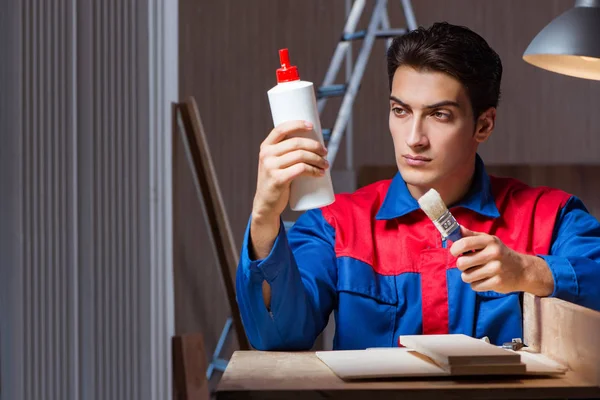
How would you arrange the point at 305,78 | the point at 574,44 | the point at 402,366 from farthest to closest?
1. the point at 305,78
2. the point at 574,44
3. the point at 402,366

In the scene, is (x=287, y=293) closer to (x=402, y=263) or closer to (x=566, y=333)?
(x=402, y=263)

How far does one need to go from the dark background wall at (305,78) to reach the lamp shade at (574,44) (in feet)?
6.84

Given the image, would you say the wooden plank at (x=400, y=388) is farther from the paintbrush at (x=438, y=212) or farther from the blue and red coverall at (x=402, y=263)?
the blue and red coverall at (x=402, y=263)

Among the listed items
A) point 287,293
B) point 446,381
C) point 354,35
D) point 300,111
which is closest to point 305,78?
point 354,35

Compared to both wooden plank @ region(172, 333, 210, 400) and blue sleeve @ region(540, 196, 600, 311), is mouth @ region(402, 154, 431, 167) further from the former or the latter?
wooden plank @ region(172, 333, 210, 400)

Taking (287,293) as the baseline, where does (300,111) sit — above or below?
above

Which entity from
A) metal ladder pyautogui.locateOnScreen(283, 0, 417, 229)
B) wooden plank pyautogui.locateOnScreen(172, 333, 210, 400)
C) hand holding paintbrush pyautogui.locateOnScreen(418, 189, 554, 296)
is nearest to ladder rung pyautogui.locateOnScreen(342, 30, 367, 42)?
metal ladder pyautogui.locateOnScreen(283, 0, 417, 229)

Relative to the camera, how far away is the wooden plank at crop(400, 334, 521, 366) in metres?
0.90

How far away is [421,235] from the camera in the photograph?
63.7 inches

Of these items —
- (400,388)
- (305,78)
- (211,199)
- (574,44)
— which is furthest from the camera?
(305,78)

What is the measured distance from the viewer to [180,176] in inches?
154

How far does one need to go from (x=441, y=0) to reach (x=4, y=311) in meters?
2.89

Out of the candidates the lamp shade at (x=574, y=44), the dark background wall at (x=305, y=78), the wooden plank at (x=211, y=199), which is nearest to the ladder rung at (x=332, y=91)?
the wooden plank at (x=211, y=199)

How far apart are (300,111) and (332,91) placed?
2224 millimetres
